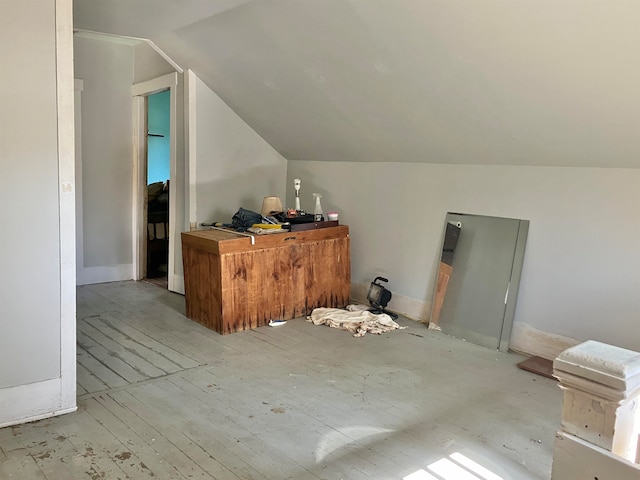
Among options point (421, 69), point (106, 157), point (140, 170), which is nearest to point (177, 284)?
point (140, 170)

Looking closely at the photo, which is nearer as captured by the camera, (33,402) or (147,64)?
(33,402)

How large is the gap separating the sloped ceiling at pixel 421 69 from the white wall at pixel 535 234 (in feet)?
0.46

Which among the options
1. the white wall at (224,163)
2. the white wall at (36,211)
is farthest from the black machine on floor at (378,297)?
the white wall at (36,211)

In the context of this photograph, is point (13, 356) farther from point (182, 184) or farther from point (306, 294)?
point (182, 184)

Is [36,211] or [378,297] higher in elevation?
[36,211]

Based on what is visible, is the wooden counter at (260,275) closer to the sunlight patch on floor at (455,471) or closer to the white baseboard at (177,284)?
the white baseboard at (177,284)

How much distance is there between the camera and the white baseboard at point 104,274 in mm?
5422

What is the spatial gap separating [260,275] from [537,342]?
6.80ft

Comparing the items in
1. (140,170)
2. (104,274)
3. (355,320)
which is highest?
(140,170)

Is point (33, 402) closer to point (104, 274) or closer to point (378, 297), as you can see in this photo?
point (378, 297)

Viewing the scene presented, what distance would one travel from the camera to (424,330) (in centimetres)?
415

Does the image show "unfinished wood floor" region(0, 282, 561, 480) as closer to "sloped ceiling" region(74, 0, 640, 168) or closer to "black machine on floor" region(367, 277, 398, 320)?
"black machine on floor" region(367, 277, 398, 320)

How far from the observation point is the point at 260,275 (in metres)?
4.11

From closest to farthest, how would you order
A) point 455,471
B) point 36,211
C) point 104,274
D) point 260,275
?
point 455,471 → point 36,211 → point 260,275 → point 104,274
